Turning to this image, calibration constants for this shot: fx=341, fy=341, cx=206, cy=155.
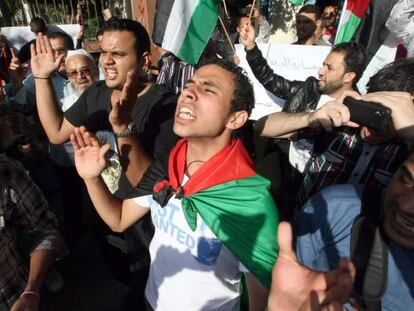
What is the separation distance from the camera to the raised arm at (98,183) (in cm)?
153

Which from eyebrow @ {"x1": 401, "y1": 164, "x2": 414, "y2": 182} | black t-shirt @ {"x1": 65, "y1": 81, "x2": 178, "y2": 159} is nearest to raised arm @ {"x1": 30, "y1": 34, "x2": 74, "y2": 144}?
black t-shirt @ {"x1": 65, "y1": 81, "x2": 178, "y2": 159}

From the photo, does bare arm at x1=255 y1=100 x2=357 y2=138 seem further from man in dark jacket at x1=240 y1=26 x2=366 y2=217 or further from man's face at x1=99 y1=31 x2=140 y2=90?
man's face at x1=99 y1=31 x2=140 y2=90

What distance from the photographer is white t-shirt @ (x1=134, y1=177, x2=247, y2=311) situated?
54.8 inches

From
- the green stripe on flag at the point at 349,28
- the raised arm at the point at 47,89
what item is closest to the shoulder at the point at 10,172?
the raised arm at the point at 47,89

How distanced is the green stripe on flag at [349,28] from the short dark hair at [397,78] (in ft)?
7.06

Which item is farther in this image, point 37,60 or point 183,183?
point 37,60

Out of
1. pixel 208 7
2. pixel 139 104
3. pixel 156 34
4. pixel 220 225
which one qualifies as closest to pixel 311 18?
pixel 208 7

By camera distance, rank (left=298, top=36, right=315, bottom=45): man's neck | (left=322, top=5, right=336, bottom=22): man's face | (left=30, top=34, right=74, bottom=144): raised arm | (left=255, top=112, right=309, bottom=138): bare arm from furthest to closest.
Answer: (left=322, top=5, right=336, bottom=22): man's face
(left=298, top=36, right=315, bottom=45): man's neck
(left=30, top=34, right=74, bottom=144): raised arm
(left=255, top=112, right=309, bottom=138): bare arm

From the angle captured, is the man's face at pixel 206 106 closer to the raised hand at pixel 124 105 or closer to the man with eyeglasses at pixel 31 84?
the raised hand at pixel 124 105

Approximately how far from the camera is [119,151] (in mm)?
1743

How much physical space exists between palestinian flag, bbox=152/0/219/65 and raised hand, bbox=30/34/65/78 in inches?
56.9

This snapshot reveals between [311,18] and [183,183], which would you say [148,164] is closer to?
[183,183]

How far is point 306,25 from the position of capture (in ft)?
14.1

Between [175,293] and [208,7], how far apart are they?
2764mm
